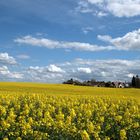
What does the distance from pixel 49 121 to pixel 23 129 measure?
4.97 ft

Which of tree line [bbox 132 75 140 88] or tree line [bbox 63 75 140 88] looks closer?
tree line [bbox 63 75 140 88]

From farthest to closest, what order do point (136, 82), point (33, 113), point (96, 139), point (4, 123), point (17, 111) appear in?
point (136, 82), point (17, 111), point (33, 113), point (4, 123), point (96, 139)

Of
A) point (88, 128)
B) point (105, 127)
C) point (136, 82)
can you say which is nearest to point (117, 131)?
point (105, 127)

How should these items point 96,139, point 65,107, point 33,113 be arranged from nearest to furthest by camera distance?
point 96,139
point 33,113
point 65,107

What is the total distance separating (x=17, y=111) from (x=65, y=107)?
2.94 metres

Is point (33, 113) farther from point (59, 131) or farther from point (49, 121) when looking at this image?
point (59, 131)

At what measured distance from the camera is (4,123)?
45.6 feet

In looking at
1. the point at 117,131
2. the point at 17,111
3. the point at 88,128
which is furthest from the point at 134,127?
the point at 17,111

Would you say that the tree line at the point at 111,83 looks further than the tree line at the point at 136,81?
No

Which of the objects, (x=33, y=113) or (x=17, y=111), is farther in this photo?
(x=17, y=111)

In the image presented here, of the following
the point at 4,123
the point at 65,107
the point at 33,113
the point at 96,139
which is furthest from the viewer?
the point at 65,107

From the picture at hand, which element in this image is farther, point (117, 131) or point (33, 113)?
point (33, 113)

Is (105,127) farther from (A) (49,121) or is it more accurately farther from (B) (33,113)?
(B) (33,113)

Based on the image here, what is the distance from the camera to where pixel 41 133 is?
12773 millimetres
